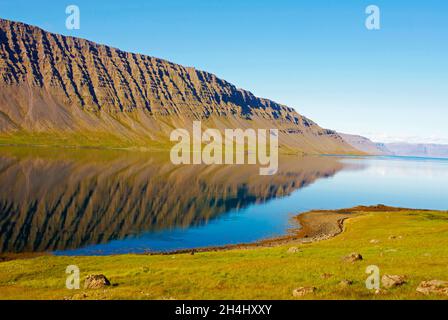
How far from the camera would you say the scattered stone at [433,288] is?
21344 mm

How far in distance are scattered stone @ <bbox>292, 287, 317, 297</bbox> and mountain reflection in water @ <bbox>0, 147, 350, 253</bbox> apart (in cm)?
4355

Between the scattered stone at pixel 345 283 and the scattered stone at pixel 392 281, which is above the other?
the scattered stone at pixel 392 281

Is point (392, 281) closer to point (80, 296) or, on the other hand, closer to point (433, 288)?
point (433, 288)

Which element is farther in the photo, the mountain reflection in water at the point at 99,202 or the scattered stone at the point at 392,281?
the mountain reflection in water at the point at 99,202

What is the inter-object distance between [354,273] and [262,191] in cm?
10420

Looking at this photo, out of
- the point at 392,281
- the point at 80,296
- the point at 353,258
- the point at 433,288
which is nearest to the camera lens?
the point at 433,288

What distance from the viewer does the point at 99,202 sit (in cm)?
9238

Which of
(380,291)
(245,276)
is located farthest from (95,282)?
(380,291)

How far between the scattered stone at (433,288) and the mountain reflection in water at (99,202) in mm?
49085

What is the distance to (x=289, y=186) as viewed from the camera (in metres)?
152

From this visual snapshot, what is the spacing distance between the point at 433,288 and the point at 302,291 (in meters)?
7.37

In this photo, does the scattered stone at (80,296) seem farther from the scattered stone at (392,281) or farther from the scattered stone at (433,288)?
the scattered stone at (433,288)

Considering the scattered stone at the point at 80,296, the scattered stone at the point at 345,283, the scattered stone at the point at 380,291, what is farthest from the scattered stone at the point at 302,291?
the scattered stone at the point at 80,296
